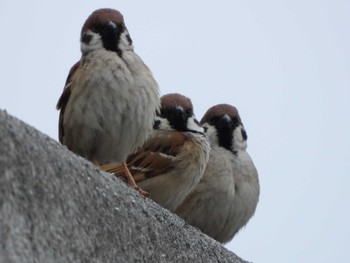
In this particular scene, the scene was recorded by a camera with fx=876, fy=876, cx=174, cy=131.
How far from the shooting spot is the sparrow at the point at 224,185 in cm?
556

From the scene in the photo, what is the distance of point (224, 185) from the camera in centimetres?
561

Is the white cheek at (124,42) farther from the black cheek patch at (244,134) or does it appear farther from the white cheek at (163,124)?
the black cheek patch at (244,134)

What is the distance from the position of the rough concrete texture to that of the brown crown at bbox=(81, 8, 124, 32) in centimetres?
202

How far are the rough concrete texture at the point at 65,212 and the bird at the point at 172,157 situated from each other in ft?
8.28

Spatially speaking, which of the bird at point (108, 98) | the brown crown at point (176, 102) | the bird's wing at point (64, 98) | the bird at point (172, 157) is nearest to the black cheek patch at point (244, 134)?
the bird at point (172, 157)

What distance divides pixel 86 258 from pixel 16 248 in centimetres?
30

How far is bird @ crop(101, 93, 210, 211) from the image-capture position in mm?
5113

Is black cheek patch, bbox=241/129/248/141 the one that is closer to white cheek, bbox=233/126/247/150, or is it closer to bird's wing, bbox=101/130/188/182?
white cheek, bbox=233/126/247/150

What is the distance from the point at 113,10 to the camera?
14.6ft

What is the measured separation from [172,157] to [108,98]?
1354mm

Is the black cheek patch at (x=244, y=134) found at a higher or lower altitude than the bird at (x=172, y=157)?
higher

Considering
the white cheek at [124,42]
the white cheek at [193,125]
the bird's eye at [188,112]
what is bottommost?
the white cheek at [193,125]

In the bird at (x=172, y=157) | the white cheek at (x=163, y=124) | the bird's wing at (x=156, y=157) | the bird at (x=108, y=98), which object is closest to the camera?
the bird at (x=108, y=98)

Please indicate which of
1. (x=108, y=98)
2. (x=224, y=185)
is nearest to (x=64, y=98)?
(x=108, y=98)
